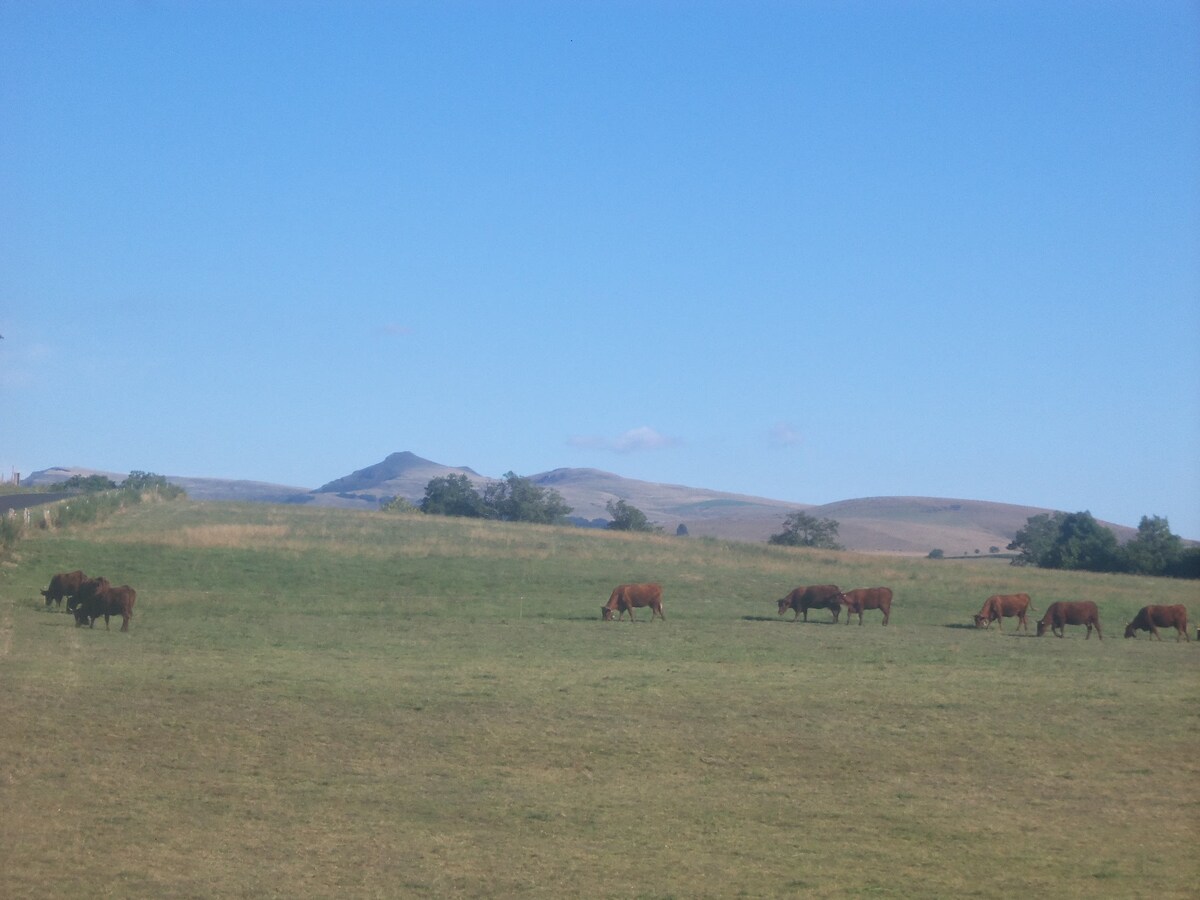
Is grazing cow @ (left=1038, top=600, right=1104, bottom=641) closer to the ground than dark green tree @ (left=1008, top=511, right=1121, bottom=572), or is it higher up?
closer to the ground

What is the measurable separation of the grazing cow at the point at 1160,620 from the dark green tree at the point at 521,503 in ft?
202

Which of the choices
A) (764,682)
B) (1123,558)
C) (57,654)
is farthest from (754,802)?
(1123,558)

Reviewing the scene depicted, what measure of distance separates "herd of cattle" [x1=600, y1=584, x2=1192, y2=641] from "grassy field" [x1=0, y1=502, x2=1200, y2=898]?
970mm

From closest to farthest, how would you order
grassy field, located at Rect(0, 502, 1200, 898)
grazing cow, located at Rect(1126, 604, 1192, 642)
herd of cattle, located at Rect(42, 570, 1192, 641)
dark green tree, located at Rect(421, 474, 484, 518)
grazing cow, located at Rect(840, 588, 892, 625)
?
1. grassy field, located at Rect(0, 502, 1200, 898)
2. herd of cattle, located at Rect(42, 570, 1192, 641)
3. grazing cow, located at Rect(1126, 604, 1192, 642)
4. grazing cow, located at Rect(840, 588, 892, 625)
5. dark green tree, located at Rect(421, 474, 484, 518)

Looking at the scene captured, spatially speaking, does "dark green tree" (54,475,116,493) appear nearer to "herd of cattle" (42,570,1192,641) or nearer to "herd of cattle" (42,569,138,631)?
"herd of cattle" (42,570,1192,641)

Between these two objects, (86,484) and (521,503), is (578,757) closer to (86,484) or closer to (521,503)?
(521,503)

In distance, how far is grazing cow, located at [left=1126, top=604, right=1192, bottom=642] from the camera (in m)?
34.4

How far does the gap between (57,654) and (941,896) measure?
1733cm

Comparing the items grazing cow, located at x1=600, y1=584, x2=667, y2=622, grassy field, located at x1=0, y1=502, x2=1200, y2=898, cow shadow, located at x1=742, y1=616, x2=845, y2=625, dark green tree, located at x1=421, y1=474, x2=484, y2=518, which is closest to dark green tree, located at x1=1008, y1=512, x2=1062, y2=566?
dark green tree, located at x1=421, y1=474, x2=484, y2=518

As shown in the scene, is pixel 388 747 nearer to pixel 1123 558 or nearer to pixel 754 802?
pixel 754 802

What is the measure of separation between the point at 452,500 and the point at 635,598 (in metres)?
61.6

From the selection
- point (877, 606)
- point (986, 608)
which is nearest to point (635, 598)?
point (877, 606)

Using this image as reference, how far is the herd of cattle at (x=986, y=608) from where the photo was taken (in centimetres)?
3453

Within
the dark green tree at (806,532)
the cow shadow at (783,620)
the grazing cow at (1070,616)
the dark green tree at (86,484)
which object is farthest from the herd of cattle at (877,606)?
the dark green tree at (86,484)
